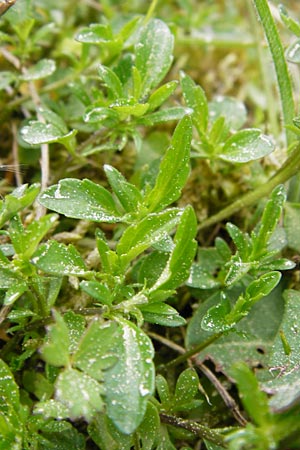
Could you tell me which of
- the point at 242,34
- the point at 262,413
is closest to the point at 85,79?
the point at 242,34

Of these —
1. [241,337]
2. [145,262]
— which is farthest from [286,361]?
[145,262]

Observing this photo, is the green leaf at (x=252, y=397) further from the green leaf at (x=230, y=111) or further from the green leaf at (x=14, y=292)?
the green leaf at (x=230, y=111)

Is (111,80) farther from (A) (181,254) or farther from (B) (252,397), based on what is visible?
(B) (252,397)

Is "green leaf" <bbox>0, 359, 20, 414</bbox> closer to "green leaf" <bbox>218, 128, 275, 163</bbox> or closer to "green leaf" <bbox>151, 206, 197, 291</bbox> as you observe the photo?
"green leaf" <bbox>151, 206, 197, 291</bbox>

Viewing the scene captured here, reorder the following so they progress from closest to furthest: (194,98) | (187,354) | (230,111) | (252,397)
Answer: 1. (252,397)
2. (187,354)
3. (194,98)
4. (230,111)

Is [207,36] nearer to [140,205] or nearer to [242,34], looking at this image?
[242,34]

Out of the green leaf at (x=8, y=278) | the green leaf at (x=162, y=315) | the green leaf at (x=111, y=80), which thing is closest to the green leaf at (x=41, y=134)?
the green leaf at (x=111, y=80)

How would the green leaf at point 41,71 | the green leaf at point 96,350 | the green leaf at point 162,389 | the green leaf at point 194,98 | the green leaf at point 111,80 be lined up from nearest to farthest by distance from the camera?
the green leaf at point 96,350, the green leaf at point 162,389, the green leaf at point 111,80, the green leaf at point 194,98, the green leaf at point 41,71
